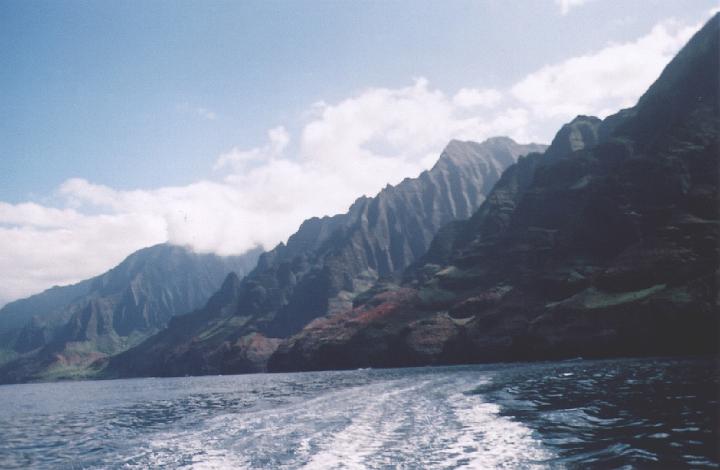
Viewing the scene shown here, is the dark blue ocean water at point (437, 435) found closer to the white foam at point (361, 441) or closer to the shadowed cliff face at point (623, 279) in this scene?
the white foam at point (361, 441)

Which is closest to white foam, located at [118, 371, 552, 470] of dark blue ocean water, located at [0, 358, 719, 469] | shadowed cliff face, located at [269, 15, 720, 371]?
dark blue ocean water, located at [0, 358, 719, 469]

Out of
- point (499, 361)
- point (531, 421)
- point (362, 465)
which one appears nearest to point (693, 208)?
point (499, 361)

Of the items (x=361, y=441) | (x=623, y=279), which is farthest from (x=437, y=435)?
(x=623, y=279)

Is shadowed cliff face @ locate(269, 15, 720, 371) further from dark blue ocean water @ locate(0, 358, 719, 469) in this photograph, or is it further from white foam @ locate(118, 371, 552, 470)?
white foam @ locate(118, 371, 552, 470)

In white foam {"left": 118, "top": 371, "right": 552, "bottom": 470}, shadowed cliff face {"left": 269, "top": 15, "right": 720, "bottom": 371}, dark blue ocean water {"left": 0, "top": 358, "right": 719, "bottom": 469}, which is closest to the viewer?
dark blue ocean water {"left": 0, "top": 358, "right": 719, "bottom": 469}

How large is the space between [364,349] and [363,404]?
146m

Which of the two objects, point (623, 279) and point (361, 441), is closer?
point (361, 441)

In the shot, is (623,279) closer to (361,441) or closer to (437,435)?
(437,435)

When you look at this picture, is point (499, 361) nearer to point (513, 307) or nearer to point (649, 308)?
point (513, 307)

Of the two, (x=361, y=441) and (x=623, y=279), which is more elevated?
(x=623, y=279)

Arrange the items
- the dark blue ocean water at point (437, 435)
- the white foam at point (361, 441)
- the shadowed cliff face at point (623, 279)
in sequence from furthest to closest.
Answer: the shadowed cliff face at point (623, 279)
the white foam at point (361, 441)
the dark blue ocean water at point (437, 435)

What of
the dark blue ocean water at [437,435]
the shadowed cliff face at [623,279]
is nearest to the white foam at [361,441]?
the dark blue ocean water at [437,435]

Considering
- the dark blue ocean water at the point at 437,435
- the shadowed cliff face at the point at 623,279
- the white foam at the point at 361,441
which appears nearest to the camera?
the dark blue ocean water at the point at 437,435

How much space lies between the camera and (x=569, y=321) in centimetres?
12412
